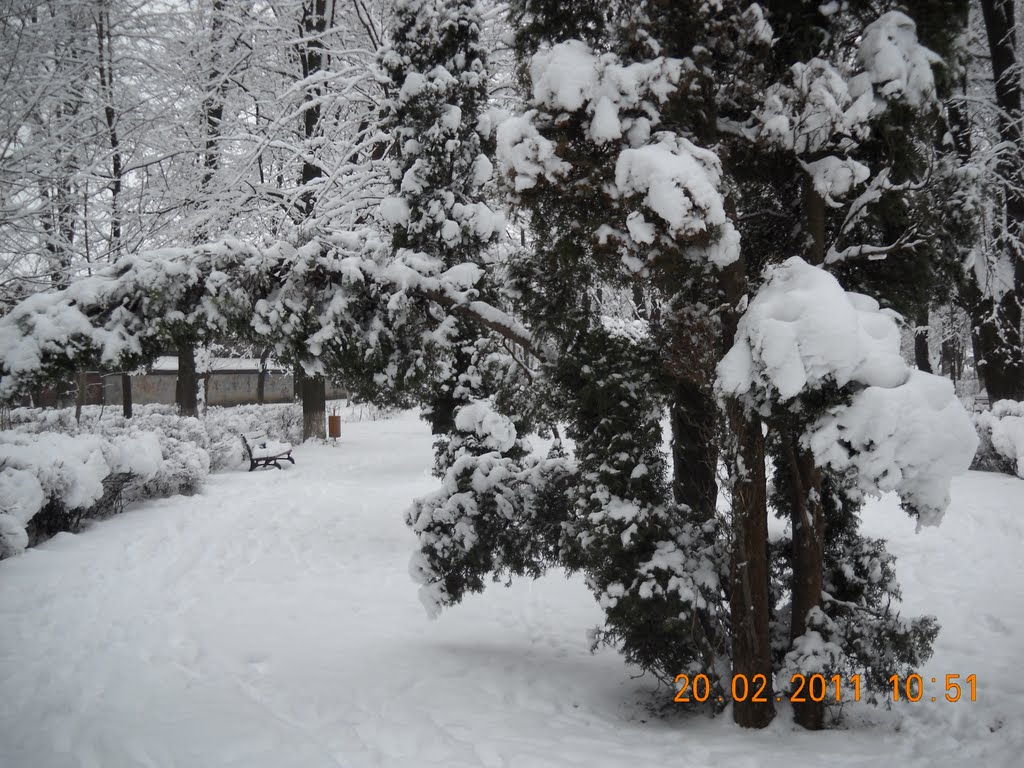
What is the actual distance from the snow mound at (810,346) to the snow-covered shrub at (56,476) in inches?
293

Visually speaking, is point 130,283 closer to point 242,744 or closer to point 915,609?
point 242,744

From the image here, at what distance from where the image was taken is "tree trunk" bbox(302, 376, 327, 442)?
16250mm

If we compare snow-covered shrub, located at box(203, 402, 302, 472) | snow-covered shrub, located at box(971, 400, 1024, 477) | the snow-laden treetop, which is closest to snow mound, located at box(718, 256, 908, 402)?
the snow-laden treetop

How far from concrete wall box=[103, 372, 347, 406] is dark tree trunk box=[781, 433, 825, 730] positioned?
90.6 feet

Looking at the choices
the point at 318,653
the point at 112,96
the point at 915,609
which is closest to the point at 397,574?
the point at 318,653

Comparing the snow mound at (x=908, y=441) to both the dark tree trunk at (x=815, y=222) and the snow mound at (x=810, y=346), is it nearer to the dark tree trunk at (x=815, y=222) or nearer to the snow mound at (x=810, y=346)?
the snow mound at (x=810, y=346)

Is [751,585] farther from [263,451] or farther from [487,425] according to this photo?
[263,451]

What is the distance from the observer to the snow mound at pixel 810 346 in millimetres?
2979

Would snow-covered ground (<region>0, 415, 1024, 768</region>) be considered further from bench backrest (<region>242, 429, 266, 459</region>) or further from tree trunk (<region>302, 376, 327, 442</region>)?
tree trunk (<region>302, 376, 327, 442</region>)

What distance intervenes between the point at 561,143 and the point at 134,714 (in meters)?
4.19

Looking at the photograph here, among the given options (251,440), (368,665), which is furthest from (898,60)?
(251,440)

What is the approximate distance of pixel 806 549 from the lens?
153 inches
